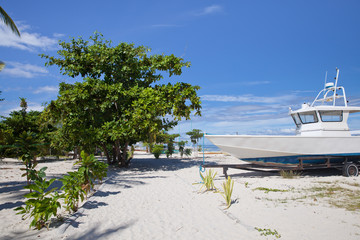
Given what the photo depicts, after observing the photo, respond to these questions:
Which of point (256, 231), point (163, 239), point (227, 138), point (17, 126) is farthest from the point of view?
point (17, 126)

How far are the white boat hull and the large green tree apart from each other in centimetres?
461

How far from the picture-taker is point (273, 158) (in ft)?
38.2

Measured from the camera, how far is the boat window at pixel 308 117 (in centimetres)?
1223

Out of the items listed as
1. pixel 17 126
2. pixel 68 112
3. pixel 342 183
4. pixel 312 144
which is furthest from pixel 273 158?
pixel 17 126

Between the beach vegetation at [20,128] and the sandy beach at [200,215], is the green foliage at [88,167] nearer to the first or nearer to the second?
the sandy beach at [200,215]

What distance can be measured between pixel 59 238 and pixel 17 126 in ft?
79.5

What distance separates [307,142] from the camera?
1124cm

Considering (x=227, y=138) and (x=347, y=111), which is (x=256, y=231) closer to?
(x=227, y=138)

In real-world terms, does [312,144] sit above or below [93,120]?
below

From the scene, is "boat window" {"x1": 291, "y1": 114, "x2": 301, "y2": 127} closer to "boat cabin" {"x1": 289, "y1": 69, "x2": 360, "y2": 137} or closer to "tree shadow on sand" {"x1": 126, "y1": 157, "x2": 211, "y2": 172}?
"boat cabin" {"x1": 289, "y1": 69, "x2": 360, "y2": 137}

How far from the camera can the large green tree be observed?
13.7 meters

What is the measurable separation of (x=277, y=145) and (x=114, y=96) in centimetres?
966

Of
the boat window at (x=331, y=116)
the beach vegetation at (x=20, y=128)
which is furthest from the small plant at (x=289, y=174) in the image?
the beach vegetation at (x=20, y=128)

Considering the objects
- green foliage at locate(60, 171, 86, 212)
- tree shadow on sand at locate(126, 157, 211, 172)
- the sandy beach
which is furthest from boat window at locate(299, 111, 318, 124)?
green foliage at locate(60, 171, 86, 212)
